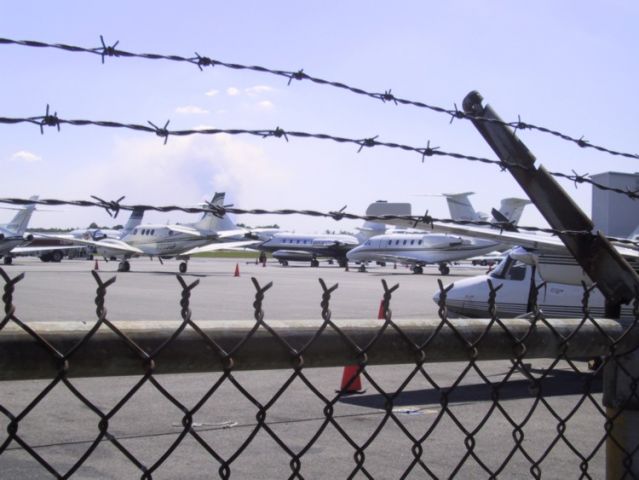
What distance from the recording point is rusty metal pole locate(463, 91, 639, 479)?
259 cm

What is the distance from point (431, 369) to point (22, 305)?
44.7ft

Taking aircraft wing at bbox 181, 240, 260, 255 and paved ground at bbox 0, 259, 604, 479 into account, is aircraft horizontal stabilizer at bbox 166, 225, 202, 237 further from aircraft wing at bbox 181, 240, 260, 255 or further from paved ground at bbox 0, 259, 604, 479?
paved ground at bbox 0, 259, 604, 479

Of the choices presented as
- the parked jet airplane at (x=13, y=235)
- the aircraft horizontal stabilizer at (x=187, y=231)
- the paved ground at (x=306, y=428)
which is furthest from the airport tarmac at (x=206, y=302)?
the parked jet airplane at (x=13, y=235)

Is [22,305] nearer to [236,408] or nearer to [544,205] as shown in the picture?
[236,408]

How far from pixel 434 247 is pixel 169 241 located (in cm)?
1564

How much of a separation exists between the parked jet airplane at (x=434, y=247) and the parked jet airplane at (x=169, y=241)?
10452mm

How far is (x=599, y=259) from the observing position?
9.16 ft

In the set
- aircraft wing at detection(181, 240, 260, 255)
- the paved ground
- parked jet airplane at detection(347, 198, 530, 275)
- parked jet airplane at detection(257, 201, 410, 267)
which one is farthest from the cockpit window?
parked jet airplane at detection(257, 201, 410, 267)

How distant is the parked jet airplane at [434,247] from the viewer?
46.9 m

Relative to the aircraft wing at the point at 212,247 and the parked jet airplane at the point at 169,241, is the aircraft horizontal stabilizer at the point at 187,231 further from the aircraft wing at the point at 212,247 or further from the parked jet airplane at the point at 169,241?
the aircraft wing at the point at 212,247

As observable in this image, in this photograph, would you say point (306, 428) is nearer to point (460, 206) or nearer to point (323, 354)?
point (323, 354)

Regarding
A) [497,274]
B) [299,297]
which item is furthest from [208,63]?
[299,297]

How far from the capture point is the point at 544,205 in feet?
9.29

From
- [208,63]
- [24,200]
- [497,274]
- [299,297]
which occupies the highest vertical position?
[208,63]
